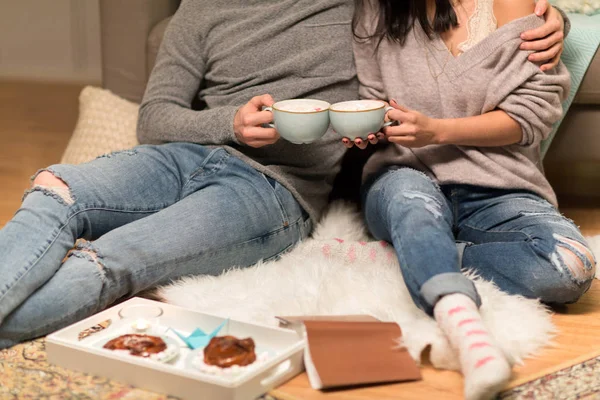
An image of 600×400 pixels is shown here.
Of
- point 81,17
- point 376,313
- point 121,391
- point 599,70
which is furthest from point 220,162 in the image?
point 81,17

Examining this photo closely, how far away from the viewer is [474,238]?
1519 millimetres

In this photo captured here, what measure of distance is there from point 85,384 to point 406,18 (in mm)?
911

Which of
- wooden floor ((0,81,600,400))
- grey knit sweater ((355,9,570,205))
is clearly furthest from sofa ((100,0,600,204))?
grey knit sweater ((355,9,570,205))

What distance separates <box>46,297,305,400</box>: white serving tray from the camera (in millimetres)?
1078

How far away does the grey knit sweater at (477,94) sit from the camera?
1.47 metres

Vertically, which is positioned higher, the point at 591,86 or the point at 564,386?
the point at 591,86

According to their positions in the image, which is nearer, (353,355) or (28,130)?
(353,355)

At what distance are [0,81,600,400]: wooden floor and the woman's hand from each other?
407mm

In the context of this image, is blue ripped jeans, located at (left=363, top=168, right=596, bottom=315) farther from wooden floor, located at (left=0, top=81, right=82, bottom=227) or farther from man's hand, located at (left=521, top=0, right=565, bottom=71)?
wooden floor, located at (left=0, top=81, right=82, bottom=227)

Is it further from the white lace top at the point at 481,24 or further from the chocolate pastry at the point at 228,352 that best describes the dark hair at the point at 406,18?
the chocolate pastry at the point at 228,352

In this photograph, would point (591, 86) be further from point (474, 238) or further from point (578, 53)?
point (474, 238)

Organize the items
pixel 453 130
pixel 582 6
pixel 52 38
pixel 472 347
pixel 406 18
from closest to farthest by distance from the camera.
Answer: pixel 472 347 < pixel 453 130 < pixel 406 18 < pixel 582 6 < pixel 52 38

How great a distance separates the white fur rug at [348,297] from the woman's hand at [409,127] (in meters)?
0.25

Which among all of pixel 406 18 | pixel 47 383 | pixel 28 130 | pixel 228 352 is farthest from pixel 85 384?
pixel 28 130
